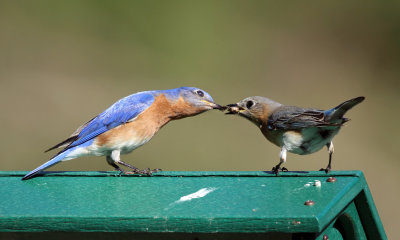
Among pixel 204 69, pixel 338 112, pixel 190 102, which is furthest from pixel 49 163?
pixel 204 69

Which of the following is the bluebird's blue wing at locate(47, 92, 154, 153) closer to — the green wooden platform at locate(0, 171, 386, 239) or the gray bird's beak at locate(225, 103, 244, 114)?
the green wooden platform at locate(0, 171, 386, 239)

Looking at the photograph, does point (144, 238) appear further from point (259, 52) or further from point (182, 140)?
point (259, 52)

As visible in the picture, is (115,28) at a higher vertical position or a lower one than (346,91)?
higher

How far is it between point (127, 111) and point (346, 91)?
207 inches

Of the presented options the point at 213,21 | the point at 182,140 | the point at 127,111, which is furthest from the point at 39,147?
the point at 127,111

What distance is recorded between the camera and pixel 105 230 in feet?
13.3

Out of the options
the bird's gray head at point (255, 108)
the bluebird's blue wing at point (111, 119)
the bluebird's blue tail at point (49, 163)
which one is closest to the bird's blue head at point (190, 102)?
the bluebird's blue wing at point (111, 119)

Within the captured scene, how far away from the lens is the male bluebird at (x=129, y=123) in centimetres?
584

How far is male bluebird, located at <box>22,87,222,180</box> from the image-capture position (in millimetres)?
5840

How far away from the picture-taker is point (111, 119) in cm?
590

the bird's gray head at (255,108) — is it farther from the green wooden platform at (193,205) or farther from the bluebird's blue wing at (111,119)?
the green wooden platform at (193,205)

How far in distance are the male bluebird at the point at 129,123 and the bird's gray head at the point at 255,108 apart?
0.68 meters

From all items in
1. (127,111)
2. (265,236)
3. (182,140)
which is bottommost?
(182,140)

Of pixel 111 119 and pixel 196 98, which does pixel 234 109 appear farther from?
pixel 111 119
